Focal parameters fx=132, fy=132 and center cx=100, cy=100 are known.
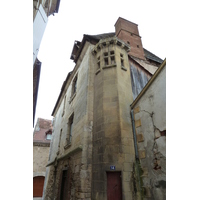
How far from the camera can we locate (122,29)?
449 inches

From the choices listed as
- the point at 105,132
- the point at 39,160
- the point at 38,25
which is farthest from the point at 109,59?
the point at 39,160

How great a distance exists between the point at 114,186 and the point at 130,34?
11426mm

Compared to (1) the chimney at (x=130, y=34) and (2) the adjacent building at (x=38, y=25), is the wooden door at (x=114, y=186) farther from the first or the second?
(1) the chimney at (x=130, y=34)

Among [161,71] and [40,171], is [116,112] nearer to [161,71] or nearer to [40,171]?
[161,71]

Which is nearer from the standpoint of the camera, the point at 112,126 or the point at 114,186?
the point at 114,186

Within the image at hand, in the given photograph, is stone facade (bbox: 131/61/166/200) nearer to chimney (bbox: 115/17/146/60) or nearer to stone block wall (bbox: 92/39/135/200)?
stone block wall (bbox: 92/39/135/200)

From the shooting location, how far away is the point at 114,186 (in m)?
4.11

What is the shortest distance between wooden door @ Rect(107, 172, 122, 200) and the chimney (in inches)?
336

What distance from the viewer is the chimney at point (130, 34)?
34.2ft

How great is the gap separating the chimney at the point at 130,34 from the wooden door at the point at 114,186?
853cm

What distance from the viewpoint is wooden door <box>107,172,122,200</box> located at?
13.1ft

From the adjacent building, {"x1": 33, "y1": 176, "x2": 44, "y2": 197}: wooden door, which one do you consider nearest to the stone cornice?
the adjacent building

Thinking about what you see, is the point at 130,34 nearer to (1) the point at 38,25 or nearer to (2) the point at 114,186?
(1) the point at 38,25

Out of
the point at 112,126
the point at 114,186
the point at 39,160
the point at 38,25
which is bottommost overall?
the point at 39,160
